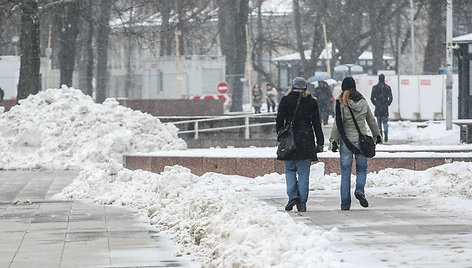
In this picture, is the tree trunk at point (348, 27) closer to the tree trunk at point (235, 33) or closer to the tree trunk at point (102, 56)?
the tree trunk at point (235, 33)

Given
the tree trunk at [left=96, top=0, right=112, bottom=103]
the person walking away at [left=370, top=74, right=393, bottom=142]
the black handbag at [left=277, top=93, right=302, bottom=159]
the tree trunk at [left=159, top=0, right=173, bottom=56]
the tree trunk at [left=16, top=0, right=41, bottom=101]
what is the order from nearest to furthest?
the black handbag at [left=277, top=93, right=302, bottom=159], the person walking away at [left=370, top=74, right=393, bottom=142], the tree trunk at [left=16, top=0, right=41, bottom=101], the tree trunk at [left=159, top=0, right=173, bottom=56], the tree trunk at [left=96, top=0, right=112, bottom=103]

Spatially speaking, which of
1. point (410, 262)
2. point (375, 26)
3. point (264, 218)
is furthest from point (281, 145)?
point (375, 26)

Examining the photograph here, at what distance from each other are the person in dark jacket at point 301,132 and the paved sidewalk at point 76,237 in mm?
1695

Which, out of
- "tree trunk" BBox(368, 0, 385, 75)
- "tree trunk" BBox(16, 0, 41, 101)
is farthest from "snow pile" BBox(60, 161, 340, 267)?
"tree trunk" BBox(368, 0, 385, 75)

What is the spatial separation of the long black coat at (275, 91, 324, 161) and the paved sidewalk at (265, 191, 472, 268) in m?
0.67

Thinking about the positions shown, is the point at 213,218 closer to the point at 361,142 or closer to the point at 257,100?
the point at 361,142

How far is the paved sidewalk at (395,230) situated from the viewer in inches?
339

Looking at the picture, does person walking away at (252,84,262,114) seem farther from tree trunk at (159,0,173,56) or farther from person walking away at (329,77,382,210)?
person walking away at (329,77,382,210)

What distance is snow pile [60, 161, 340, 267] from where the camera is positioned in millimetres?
8016

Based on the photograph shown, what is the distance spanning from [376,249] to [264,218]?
896 mm

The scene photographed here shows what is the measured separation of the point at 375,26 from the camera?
5344 centimetres

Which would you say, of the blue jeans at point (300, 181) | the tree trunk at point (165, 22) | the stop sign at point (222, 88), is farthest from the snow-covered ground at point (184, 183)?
the stop sign at point (222, 88)

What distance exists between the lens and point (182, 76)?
4362cm

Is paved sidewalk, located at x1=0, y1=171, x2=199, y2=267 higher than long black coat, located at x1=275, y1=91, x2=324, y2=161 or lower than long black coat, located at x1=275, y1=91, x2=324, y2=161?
lower
